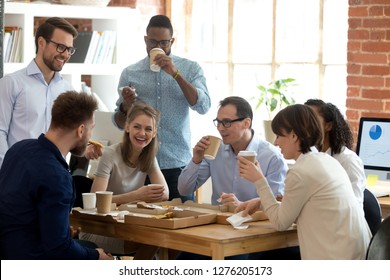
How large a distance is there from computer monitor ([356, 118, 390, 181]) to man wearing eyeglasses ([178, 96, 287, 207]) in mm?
1114

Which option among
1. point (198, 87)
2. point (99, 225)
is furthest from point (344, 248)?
point (198, 87)

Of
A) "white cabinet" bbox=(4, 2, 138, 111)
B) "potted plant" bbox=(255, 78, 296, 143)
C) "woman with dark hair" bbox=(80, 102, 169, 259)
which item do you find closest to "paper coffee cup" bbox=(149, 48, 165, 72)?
"woman with dark hair" bbox=(80, 102, 169, 259)

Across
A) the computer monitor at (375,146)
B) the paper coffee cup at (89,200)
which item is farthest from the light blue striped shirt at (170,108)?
the computer monitor at (375,146)

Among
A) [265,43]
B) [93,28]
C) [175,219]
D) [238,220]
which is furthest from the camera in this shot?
[93,28]

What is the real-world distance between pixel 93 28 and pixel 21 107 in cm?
367

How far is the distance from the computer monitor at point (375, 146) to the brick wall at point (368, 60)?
86cm

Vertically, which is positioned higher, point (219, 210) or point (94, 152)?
point (94, 152)

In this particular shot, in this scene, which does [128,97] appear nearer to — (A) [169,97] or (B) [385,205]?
(A) [169,97]

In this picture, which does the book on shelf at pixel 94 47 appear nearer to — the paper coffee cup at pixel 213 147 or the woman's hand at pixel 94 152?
the woman's hand at pixel 94 152

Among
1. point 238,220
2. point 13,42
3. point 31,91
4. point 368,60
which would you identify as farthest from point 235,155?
point 13,42

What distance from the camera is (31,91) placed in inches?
170

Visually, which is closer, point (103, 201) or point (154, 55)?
point (103, 201)

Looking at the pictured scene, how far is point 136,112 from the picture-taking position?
4.46 meters

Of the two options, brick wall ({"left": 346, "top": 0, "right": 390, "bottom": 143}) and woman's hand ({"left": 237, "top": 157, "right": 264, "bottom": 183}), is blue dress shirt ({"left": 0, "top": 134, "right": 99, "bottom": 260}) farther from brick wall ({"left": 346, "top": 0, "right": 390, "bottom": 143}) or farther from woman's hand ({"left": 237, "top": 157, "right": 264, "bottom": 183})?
brick wall ({"left": 346, "top": 0, "right": 390, "bottom": 143})
